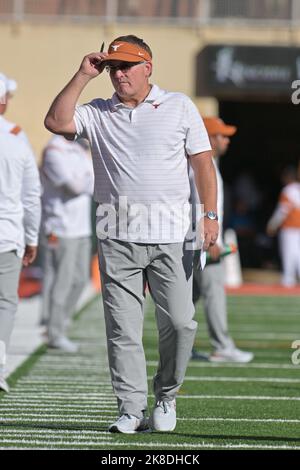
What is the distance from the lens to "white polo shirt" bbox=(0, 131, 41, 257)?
28.8 feet

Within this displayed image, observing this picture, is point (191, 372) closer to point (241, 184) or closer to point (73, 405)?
point (73, 405)

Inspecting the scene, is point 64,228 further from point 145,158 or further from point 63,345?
point 145,158

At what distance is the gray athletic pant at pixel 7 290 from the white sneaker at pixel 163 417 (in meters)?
1.86

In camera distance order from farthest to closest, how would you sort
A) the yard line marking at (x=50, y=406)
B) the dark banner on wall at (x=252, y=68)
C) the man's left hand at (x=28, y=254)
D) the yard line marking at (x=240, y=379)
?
1. the dark banner on wall at (x=252, y=68)
2. the yard line marking at (x=240, y=379)
3. the man's left hand at (x=28, y=254)
4. the yard line marking at (x=50, y=406)

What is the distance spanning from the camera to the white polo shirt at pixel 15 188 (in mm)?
8773

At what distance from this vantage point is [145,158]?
23.3 feet

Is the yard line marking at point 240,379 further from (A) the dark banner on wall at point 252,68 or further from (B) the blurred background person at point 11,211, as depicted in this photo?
(A) the dark banner on wall at point 252,68

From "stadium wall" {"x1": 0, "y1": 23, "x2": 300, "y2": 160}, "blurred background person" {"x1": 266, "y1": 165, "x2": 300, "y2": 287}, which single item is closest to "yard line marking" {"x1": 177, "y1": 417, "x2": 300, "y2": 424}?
"blurred background person" {"x1": 266, "y1": 165, "x2": 300, "y2": 287}

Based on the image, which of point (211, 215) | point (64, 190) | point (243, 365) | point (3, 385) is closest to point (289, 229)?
point (64, 190)

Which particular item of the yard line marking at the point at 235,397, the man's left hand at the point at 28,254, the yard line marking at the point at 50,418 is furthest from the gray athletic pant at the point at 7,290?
the yard line marking at the point at 235,397

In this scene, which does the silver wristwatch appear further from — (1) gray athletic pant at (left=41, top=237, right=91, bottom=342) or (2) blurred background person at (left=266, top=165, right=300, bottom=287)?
(2) blurred background person at (left=266, top=165, right=300, bottom=287)

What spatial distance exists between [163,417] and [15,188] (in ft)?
7.58

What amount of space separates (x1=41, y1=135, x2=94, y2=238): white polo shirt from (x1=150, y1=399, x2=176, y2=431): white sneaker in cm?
499

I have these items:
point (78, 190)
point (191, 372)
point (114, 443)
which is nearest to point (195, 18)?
point (78, 190)
